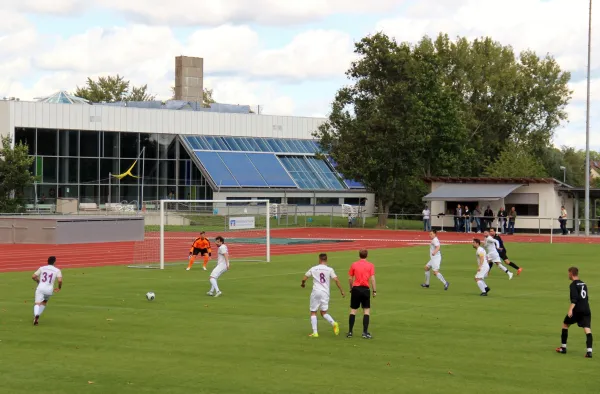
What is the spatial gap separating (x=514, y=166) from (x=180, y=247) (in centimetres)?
4166

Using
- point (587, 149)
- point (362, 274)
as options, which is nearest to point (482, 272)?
point (362, 274)

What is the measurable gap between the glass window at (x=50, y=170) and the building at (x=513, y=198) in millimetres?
33235

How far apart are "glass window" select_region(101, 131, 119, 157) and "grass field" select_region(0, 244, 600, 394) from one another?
172 ft

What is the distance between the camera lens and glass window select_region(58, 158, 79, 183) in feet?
267

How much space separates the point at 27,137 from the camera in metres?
79.9

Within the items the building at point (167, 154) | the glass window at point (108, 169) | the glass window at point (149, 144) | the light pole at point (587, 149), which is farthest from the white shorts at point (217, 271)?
the glass window at point (149, 144)

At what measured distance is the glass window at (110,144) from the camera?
84.1 metres

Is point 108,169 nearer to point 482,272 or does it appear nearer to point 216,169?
point 216,169

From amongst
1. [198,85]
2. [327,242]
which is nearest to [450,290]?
[327,242]

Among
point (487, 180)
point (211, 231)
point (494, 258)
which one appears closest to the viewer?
point (494, 258)

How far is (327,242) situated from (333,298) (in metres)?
27.9

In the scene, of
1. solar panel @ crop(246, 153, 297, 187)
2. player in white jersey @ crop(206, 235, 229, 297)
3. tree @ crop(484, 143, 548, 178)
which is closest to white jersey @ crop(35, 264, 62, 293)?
player in white jersey @ crop(206, 235, 229, 297)

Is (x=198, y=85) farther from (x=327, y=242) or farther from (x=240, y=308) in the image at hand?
(x=240, y=308)

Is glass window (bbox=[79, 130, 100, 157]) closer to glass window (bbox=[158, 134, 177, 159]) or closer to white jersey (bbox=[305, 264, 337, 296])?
glass window (bbox=[158, 134, 177, 159])
